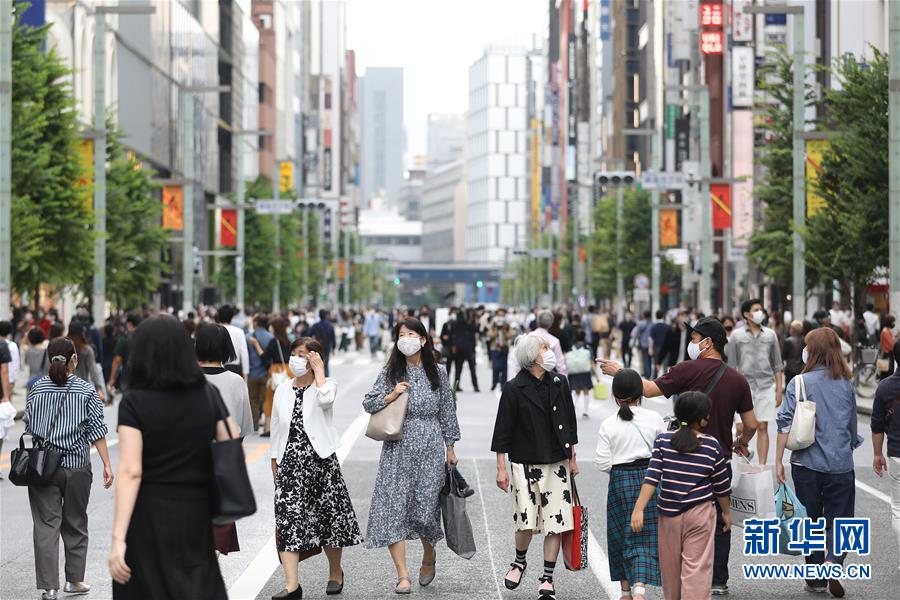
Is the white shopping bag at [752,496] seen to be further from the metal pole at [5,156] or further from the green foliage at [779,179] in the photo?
the green foliage at [779,179]

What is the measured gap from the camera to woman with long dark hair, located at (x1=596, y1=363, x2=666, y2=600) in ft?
29.8

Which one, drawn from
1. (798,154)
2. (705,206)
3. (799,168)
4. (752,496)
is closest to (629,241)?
(705,206)

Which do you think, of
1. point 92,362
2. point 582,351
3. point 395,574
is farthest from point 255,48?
point 395,574

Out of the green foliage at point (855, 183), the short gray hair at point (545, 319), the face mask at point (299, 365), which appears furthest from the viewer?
the green foliage at point (855, 183)

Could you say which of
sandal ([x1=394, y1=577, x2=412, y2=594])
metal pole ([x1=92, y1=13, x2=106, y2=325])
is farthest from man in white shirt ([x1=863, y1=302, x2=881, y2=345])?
sandal ([x1=394, y1=577, x2=412, y2=594])

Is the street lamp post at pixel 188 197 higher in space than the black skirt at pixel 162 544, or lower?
higher

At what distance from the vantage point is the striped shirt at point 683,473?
8.34 m

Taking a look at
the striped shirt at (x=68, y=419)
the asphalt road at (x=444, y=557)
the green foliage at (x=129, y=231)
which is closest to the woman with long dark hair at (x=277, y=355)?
the asphalt road at (x=444, y=557)

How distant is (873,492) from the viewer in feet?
51.8

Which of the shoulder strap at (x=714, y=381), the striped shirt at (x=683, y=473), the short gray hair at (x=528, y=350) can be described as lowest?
the striped shirt at (x=683, y=473)

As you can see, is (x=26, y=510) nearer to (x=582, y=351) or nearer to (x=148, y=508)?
(x=148, y=508)

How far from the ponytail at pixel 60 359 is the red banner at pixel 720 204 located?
117ft

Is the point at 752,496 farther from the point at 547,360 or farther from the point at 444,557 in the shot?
the point at 444,557

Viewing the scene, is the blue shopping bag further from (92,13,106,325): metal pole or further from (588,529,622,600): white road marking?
(92,13,106,325): metal pole
